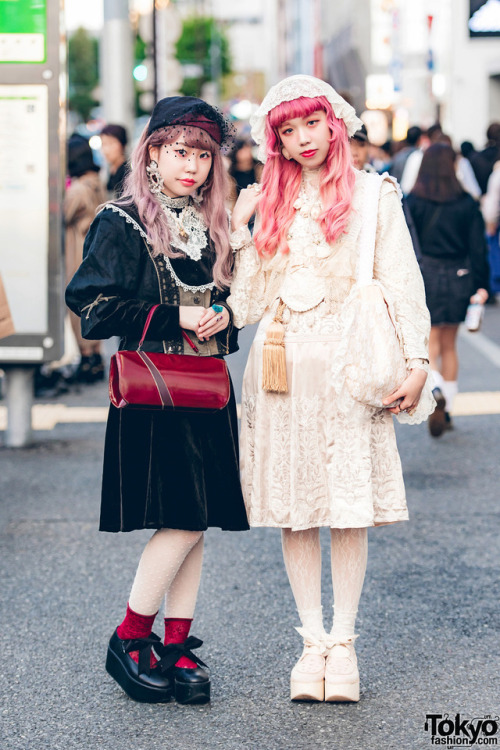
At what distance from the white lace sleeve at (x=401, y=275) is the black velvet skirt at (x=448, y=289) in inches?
170

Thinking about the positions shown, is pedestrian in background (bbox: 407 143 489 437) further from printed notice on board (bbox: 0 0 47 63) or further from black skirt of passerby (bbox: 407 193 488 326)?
printed notice on board (bbox: 0 0 47 63)

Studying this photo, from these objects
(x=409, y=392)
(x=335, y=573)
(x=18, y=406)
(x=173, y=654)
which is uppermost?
(x=409, y=392)

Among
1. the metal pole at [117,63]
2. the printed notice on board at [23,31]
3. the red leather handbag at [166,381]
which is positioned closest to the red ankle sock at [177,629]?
the red leather handbag at [166,381]

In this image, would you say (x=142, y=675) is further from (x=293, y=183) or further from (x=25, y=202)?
(x=25, y=202)

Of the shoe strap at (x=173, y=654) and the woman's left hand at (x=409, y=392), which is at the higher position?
the woman's left hand at (x=409, y=392)

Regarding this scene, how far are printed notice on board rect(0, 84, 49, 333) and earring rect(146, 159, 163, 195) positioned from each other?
386 cm

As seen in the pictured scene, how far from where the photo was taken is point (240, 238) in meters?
3.55

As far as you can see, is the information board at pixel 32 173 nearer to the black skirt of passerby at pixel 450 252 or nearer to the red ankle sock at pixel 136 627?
the black skirt of passerby at pixel 450 252

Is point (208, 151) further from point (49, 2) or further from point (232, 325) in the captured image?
point (49, 2)

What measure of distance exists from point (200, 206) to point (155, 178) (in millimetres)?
165

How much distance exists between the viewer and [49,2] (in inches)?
280

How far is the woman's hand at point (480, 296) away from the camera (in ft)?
25.7

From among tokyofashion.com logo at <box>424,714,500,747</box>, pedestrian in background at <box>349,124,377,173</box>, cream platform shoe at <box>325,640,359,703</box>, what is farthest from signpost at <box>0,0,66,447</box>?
tokyofashion.com logo at <box>424,714,500,747</box>

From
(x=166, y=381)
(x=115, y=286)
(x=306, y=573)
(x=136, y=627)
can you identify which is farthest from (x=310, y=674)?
(x=115, y=286)
